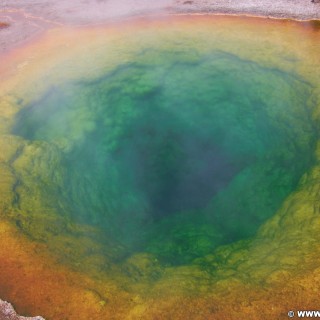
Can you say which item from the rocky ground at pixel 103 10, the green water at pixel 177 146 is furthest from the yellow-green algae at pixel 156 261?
the rocky ground at pixel 103 10

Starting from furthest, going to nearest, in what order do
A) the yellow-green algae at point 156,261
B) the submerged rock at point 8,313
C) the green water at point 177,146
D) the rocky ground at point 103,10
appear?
the rocky ground at point 103,10 → the green water at point 177,146 → the yellow-green algae at point 156,261 → the submerged rock at point 8,313

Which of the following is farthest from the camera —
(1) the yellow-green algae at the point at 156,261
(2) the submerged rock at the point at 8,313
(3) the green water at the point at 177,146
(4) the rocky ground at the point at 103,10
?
(4) the rocky ground at the point at 103,10

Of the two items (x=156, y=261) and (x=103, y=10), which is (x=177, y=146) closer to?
(x=156, y=261)

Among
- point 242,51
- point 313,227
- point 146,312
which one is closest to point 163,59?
point 242,51

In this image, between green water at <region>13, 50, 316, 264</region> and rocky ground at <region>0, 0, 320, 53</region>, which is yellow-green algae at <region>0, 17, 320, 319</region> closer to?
green water at <region>13, 50, 316, 264</region>

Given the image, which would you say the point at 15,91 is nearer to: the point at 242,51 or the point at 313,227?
the point at 242,51

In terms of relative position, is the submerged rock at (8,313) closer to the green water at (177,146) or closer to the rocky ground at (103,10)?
the green water at (177,146)

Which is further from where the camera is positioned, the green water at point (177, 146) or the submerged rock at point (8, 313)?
the green water at point (177, 146)
